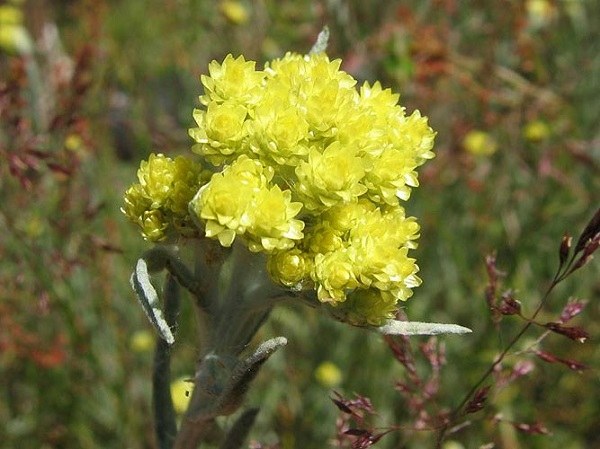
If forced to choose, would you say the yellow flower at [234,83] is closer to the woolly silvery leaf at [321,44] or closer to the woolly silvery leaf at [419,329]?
the woolly silvery leaf at [321,44]

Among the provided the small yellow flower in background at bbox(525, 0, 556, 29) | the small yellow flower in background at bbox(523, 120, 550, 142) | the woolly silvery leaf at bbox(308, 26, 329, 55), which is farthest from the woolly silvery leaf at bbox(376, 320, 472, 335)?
the small yellow flower in background at bbox(525, 0, 556, 29)

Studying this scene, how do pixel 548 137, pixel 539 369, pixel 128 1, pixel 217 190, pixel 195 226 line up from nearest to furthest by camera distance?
pixel 217 190
pixel 195 226
pixel 539 369
pixel 548 137
pixel 128 1

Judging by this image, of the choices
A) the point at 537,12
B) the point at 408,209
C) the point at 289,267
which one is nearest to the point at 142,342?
the point at 408,209

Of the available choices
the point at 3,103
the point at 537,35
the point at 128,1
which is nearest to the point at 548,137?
the point at 537,35

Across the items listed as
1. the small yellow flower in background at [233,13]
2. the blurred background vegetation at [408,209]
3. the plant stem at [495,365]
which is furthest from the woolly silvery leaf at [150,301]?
the small yellow flower in background at [233,13]

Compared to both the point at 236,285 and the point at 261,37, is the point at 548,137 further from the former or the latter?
the point at 236,285
